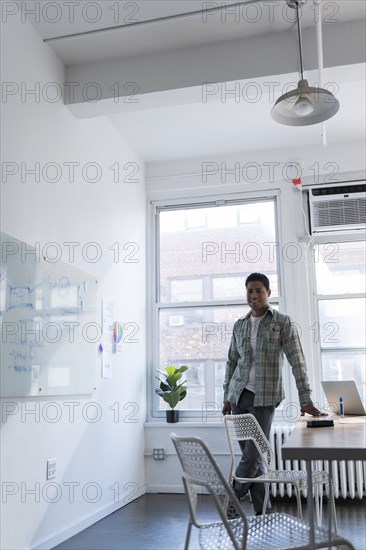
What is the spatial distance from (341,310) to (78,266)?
2.40m

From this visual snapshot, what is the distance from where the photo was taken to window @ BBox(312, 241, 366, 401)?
460 centimetres

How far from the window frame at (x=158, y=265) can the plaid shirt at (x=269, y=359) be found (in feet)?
4.09

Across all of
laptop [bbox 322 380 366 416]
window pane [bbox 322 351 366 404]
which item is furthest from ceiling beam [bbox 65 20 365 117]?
window pane [bbox 322 351 366 404]

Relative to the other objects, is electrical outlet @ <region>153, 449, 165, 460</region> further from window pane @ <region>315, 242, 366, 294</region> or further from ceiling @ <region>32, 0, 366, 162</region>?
ceiling @ <region>32, 0, 366, 162</region>

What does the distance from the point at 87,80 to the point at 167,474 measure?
10.7ft

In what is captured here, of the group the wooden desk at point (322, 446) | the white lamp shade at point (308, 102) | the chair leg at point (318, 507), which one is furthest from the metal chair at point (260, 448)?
the white lamp shade at point (308, 102)

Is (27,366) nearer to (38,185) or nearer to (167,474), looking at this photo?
(38,185)

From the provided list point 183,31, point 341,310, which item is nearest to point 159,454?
point 341,310

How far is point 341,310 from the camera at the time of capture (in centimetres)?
470

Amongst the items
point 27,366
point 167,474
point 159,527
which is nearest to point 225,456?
point 167,474

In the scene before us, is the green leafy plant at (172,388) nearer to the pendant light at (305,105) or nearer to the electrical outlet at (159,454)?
the electrical outlet at (159,454)

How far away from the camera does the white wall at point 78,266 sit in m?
2.87

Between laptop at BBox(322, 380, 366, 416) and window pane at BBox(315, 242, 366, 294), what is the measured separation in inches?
78.3

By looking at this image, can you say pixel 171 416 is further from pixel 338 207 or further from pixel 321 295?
pixel 338 207
